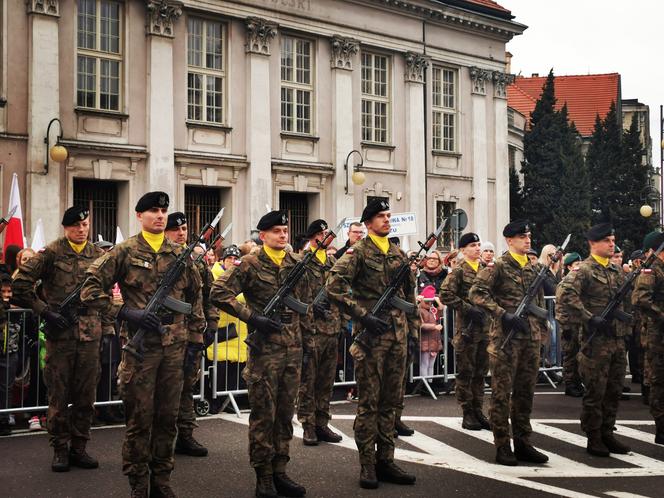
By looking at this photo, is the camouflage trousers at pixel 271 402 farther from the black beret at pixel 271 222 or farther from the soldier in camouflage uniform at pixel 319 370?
the soldier in camouflage uniform at pixel 319 370

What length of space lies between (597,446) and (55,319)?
535 centimetres

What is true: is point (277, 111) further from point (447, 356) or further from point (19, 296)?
point (19, 296)

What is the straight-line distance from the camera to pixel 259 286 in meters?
7.72

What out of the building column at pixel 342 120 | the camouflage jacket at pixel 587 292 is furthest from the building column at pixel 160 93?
the camouflage jacket at pixel 587 292

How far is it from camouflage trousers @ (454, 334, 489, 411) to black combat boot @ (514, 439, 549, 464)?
1884mm

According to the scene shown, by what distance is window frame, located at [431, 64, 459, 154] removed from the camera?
30.1 metres

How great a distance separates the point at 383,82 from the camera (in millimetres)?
28656

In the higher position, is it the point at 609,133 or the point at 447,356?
the point at 609,133

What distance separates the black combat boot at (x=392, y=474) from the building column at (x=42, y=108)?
570 inches

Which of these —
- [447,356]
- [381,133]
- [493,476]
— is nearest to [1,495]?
[493,476]

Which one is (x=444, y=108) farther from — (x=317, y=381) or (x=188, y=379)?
(x=188, y=379)

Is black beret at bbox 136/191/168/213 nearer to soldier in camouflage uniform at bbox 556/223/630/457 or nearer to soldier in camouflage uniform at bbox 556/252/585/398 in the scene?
soldier in camouflage uniform at bbox 556/223/630/457

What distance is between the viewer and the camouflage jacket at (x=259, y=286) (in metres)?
7.53

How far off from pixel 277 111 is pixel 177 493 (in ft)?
62.3
